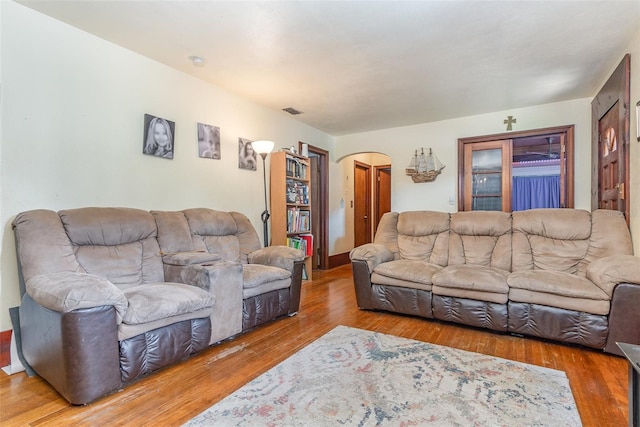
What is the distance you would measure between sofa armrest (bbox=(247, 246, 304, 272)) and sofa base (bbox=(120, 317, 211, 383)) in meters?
0.94

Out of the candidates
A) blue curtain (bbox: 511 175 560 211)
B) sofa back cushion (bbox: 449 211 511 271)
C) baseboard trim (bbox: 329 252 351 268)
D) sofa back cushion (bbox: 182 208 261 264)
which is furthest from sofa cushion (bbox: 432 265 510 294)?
blue curtain (bbox: 511 175 560 211)

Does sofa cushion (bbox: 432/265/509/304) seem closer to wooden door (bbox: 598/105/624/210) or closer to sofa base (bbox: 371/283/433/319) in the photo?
sofa base (bbox: 371/283/433/319)

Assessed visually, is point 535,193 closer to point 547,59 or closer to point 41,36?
point 547,59

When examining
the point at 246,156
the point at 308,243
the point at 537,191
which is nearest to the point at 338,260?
the point at 308,243

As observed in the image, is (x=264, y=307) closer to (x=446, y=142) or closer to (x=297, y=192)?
(x=297, y=192)

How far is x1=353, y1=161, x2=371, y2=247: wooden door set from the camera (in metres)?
6.62

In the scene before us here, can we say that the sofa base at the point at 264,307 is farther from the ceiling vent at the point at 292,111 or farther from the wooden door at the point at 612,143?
the wooden door at the point at 612,143

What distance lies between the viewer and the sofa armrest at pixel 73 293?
161cm

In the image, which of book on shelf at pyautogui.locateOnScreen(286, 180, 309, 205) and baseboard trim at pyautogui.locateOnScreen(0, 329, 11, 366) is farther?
book on shelf at pyautogui.locateOnScreen(286, 180, 309, 205)

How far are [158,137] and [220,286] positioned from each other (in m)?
1.60

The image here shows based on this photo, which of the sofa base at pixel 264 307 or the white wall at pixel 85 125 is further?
the sofa base at pixel 264 307

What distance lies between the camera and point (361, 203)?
688cm

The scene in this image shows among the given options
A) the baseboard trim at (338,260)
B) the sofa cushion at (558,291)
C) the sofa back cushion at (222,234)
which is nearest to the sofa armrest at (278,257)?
the sofa back cushion at (222,234)

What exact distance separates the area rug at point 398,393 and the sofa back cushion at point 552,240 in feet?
4.15
